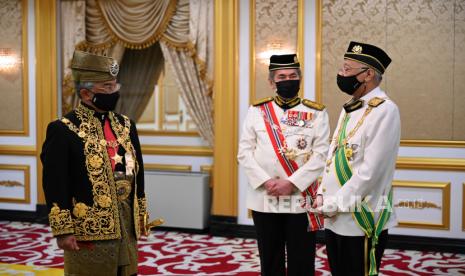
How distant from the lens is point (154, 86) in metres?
6.41

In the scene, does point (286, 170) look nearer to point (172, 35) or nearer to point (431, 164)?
point (431, 164)

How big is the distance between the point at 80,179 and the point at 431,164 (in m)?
3.57

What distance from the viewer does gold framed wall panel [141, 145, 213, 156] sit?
6074 millimetres

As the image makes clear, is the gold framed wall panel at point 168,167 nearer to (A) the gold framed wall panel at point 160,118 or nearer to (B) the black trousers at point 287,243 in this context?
(A) the gold framed wall panel at point 160,118

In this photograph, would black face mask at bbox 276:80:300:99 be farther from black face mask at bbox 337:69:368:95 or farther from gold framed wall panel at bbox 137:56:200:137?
gold framed wall panel at bbox 137:56:200:137

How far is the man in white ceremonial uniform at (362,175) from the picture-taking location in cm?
236

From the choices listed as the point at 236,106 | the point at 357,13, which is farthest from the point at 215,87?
the point at 357,13

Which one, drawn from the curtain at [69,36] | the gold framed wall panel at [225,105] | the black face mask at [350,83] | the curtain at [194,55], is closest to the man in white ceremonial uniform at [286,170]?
the black face mask at [350,83]

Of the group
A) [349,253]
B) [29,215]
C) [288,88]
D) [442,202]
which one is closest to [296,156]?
[288,88]

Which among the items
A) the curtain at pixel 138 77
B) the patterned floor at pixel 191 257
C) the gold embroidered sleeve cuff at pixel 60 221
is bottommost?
the patterned floor at pixel 191 257

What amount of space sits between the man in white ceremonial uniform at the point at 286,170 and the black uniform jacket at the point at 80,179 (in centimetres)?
99

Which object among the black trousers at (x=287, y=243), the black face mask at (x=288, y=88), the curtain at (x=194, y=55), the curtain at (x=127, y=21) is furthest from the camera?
the curtain at (x=127, y=21)

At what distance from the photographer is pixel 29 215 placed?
6391mm

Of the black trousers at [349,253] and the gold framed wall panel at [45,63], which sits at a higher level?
the gold framed wall panel at [45,63]
